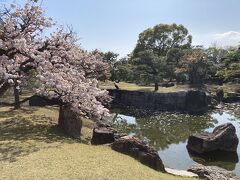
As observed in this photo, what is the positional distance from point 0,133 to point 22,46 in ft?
19.9

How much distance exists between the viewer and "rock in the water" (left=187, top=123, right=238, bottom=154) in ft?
74.1

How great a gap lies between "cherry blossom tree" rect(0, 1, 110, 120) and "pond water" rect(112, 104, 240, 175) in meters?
6.39

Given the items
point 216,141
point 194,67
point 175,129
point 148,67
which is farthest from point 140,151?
point 194,67

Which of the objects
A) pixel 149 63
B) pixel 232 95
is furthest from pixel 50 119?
pixel 232 95

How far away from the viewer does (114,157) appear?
595 inches

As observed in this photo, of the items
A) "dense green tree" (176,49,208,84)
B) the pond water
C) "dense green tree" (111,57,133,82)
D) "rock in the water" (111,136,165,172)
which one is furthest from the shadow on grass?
"dense green tree" (176,49,208,84)

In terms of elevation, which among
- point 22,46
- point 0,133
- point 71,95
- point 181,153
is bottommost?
point 181,153

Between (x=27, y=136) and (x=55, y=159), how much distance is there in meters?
4.87

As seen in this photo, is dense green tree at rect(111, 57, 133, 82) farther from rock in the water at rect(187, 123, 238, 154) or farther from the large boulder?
rock in the water at rect(187, 123, 238, 154)

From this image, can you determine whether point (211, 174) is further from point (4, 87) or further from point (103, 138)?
point (4, 87)

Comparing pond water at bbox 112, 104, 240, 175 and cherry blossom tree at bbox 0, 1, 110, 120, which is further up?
cherry blossom tree at bbox 0, 1, 110, 120

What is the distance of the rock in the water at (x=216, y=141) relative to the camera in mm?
22594

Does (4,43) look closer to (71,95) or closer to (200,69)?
(71,95)

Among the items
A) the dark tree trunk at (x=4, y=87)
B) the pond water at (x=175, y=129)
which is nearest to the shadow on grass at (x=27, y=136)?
the dark tree trunk at (x=4, y=87)
